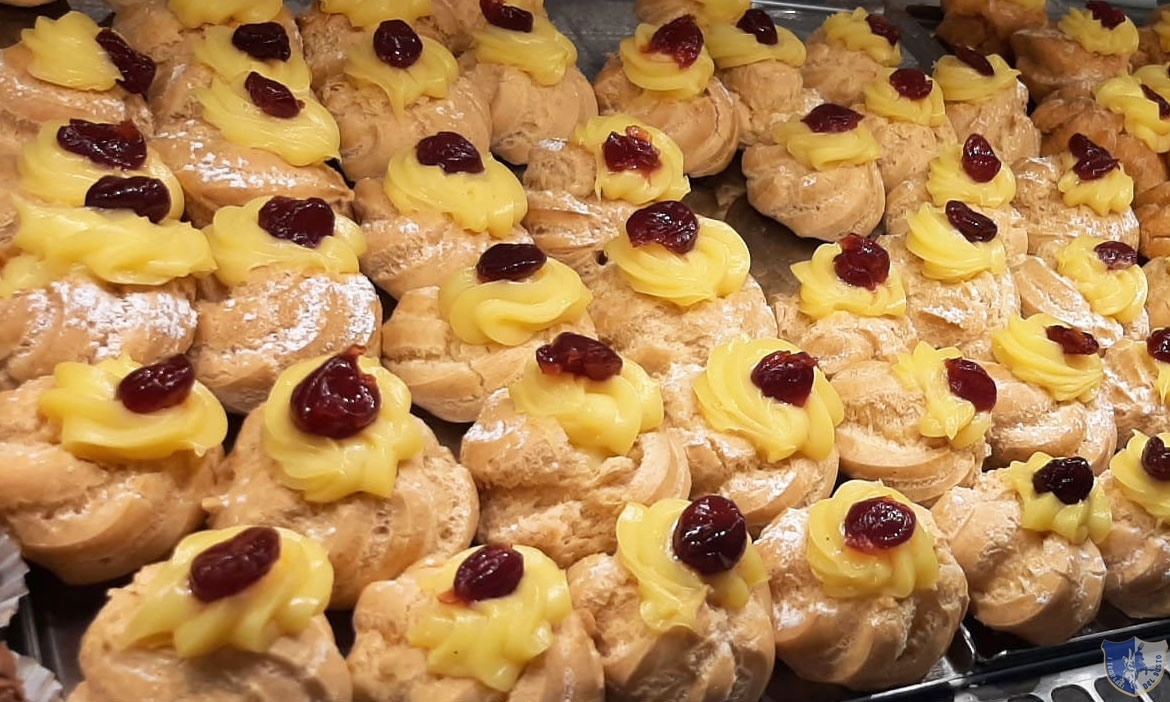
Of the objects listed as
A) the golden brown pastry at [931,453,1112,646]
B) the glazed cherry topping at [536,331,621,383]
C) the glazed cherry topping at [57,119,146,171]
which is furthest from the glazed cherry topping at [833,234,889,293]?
the glazed cherry topping at [57,119,146,171]

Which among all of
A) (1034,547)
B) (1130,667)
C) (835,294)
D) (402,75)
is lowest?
(1130,667)

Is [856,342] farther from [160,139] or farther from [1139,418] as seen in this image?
[160,139]

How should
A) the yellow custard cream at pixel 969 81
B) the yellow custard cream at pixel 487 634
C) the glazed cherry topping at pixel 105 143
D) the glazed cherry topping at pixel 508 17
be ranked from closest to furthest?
the yellow custard cream at pixel 487 634
the glazed cherry topping at pixel 105 143
the glazed cherry topping at pixel 508 17
the yellow custard cream at pixel 969 81

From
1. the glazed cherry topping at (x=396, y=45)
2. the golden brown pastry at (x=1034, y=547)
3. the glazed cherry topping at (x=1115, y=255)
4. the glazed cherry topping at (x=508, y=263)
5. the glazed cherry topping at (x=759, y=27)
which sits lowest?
the golden brown pastry at (x=1034, y=547)

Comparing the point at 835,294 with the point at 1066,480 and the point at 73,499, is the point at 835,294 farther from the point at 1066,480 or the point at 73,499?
the point at 73,499

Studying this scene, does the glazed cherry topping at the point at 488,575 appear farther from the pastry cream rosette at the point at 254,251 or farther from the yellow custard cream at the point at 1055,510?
the yellow custard cream at the point at 1055,510

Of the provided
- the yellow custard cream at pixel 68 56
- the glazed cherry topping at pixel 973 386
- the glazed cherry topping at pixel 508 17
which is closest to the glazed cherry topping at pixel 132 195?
the yellow custard cream at pixel 68 56

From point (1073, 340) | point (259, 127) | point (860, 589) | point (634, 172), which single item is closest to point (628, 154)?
point (634, 172)
